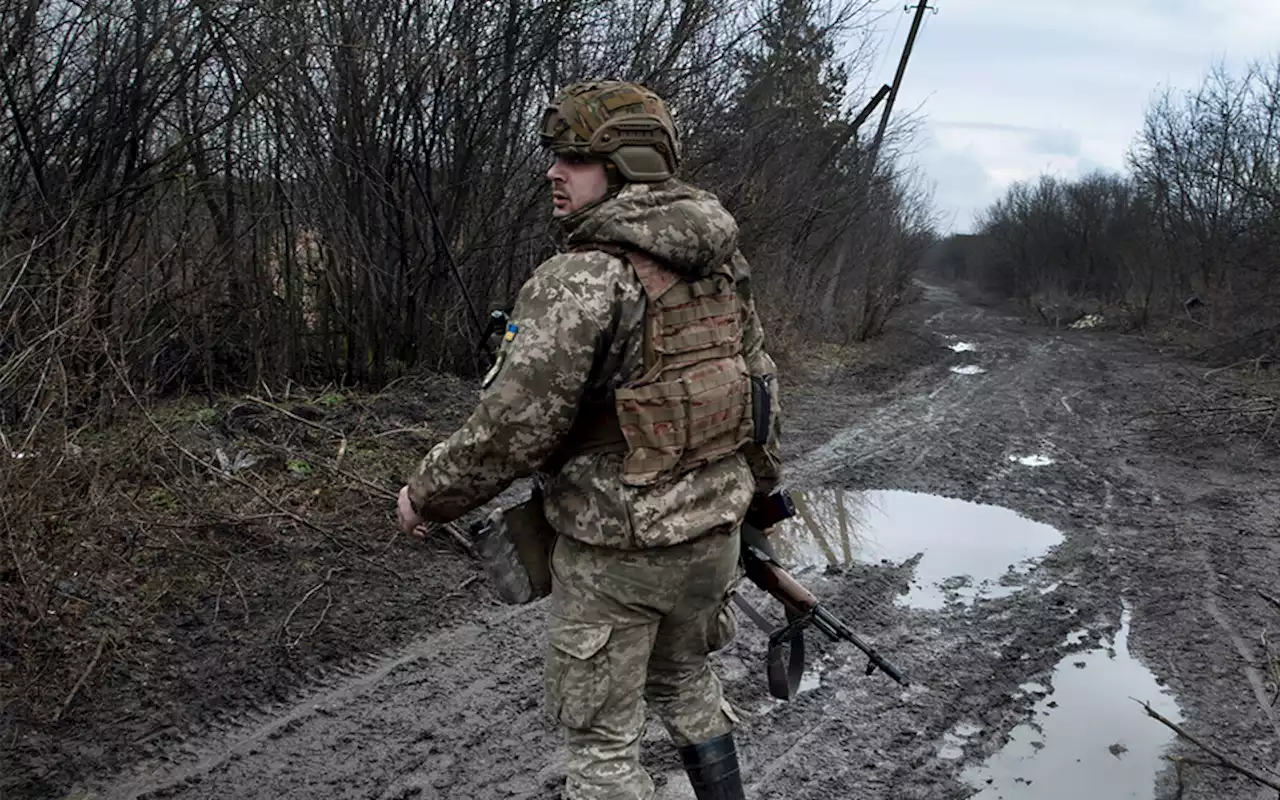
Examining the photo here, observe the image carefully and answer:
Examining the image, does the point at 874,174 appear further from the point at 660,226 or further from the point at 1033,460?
the point at 660,226

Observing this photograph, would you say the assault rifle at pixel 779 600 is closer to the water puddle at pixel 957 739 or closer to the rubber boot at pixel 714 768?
the rubber boot at pixel 714 768

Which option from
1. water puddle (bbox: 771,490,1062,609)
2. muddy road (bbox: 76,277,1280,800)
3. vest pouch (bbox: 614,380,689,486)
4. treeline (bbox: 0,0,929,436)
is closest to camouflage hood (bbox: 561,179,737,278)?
vest pouch (bbox: 614,380,689,486)

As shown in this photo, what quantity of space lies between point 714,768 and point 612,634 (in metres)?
0.57

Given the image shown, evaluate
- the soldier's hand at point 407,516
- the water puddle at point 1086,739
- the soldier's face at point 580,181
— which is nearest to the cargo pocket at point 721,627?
the soldier's hand at point 407,516

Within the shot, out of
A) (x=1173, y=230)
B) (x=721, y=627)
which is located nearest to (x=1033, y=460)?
(x=721, y=627)

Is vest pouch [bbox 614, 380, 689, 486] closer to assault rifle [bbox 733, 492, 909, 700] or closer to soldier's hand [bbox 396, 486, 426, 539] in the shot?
soldier's hand [bbox 396, 486, 426, 539]

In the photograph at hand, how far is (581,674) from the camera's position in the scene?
249cm

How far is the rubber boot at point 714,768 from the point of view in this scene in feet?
9.12

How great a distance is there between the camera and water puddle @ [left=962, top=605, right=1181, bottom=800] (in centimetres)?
359

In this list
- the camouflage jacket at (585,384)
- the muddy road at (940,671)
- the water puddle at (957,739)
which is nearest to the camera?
the camouflage jacket at (585,384)

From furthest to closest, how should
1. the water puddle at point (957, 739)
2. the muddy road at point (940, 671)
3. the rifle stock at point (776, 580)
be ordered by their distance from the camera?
1. the water puddle at point (957, 739)
2. the muddy road at point (940, 671)
3. the rifle stock at point (776, 580)

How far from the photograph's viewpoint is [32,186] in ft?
19.0

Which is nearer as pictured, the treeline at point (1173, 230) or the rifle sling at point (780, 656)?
the rifle sling at point (780, 656)

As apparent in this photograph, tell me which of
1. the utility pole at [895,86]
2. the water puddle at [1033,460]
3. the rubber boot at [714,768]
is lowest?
the water puddle at [1033,460]
